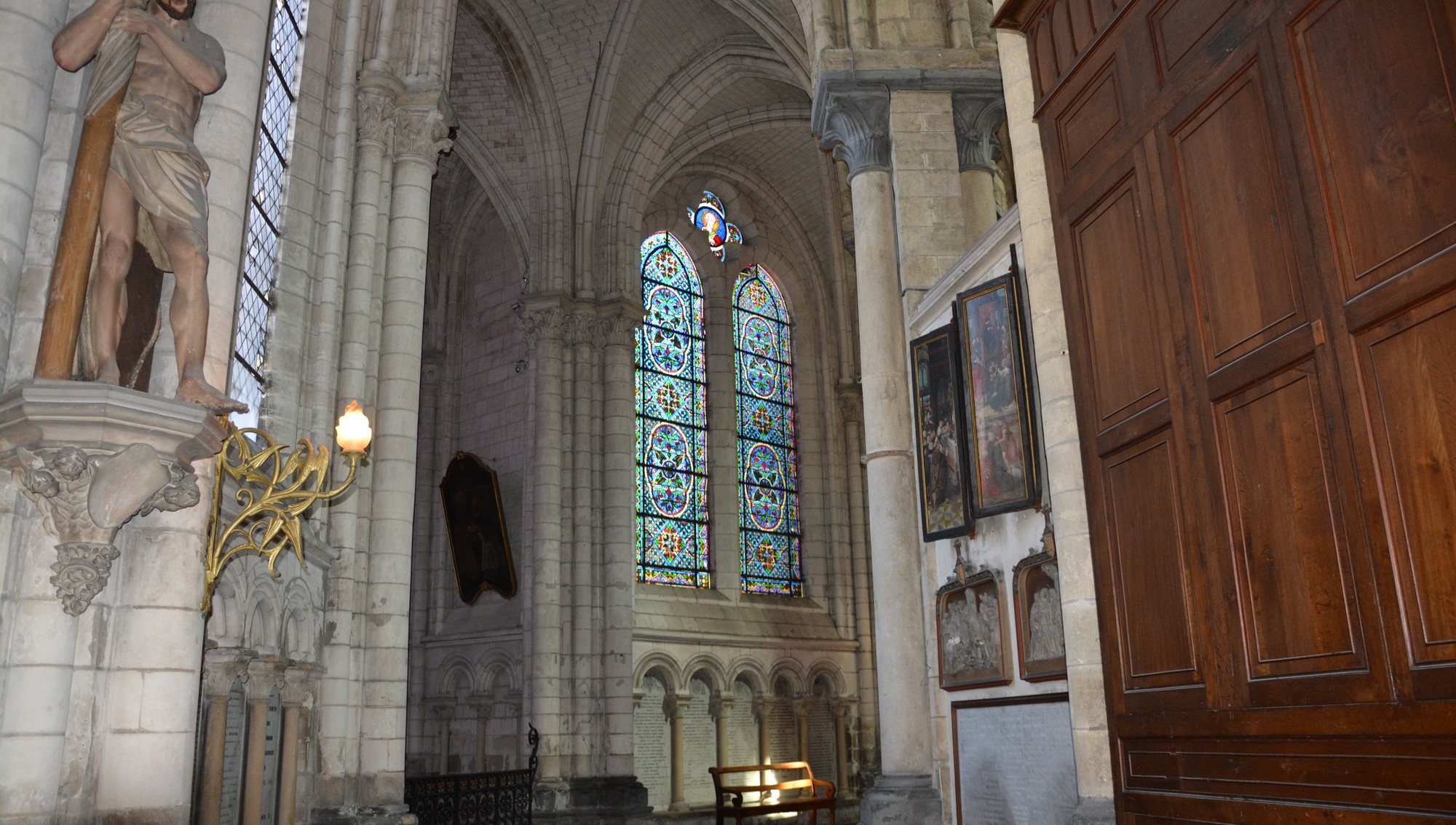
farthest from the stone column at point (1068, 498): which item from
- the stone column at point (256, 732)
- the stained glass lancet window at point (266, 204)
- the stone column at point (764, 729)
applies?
the stone column at point (764, 729)

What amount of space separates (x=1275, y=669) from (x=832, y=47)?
324 inches

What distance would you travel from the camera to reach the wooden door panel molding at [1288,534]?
3.55 metres

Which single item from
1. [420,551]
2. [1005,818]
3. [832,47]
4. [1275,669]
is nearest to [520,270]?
[420,551]

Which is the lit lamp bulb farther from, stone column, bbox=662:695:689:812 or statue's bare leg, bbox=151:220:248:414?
stone column, bbox=662:695:689:812

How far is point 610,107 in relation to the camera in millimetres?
17938

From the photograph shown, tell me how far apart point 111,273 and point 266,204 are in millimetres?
4559

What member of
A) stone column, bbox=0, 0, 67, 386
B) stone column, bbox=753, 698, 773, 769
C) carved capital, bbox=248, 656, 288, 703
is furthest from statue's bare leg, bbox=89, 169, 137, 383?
stone column, bbox=753, 698, 773, 769

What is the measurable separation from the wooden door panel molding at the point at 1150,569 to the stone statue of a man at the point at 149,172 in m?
3.91

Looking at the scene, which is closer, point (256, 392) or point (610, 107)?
point (256, 392)

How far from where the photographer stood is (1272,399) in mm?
3850

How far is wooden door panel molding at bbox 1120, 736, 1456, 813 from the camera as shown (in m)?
3.21

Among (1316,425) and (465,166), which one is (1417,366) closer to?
(1316,425)

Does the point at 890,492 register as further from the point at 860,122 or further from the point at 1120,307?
the point at 1120,307

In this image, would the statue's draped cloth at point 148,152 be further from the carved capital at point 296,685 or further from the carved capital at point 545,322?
the carved capital at point 545,322
